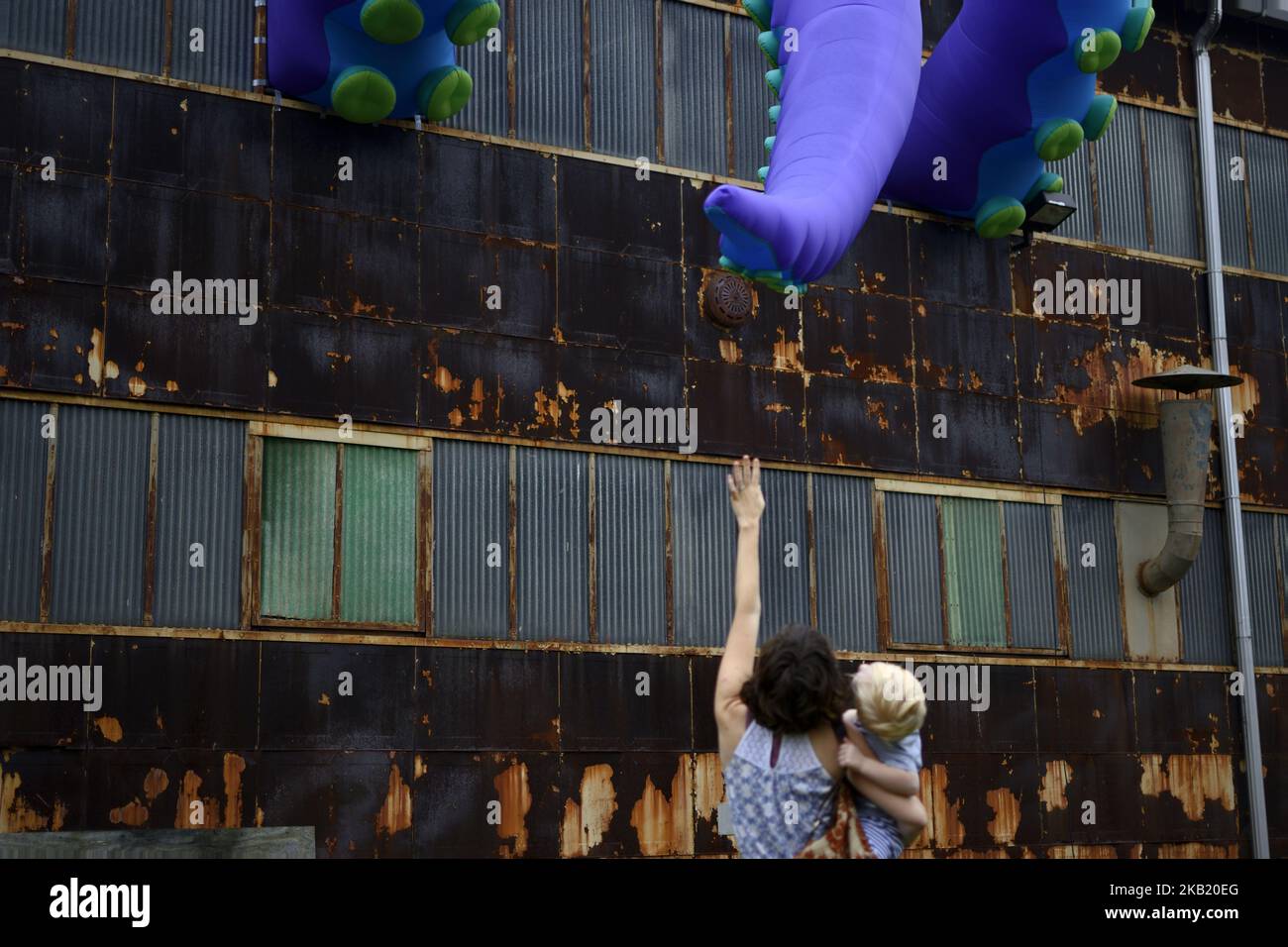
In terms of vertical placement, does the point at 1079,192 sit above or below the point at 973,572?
above

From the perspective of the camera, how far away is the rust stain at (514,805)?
1722 cm

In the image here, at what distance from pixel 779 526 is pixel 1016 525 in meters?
3.50

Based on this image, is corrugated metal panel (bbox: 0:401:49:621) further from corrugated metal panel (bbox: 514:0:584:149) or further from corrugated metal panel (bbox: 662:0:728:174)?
corrugated metal panel (bbox: 662:0:728:174)

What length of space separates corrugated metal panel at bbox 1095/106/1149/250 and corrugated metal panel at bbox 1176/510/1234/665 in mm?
3941

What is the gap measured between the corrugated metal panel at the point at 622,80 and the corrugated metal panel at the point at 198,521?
18.5 feet

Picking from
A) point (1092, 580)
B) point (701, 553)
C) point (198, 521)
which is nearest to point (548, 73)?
point (701, 553)

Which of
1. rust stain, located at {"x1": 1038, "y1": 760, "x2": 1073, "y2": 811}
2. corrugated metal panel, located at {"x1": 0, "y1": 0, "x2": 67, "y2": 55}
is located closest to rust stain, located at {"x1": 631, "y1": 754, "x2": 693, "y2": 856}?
rust stain, located at {"x1": 1038, "y1": 760, "x2": 1073, "y2": 811}

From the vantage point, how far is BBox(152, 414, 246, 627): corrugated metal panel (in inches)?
638

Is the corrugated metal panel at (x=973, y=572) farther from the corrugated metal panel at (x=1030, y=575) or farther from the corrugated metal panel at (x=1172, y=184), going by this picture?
the corrugated metal panel at (x=1172, y=184)

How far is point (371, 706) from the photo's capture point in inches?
663

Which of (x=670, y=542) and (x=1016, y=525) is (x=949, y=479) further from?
(x=670, y=542)

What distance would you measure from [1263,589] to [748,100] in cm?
967

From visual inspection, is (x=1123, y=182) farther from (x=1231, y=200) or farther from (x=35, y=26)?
(x=35, y=26)

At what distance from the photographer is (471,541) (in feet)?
58.3
